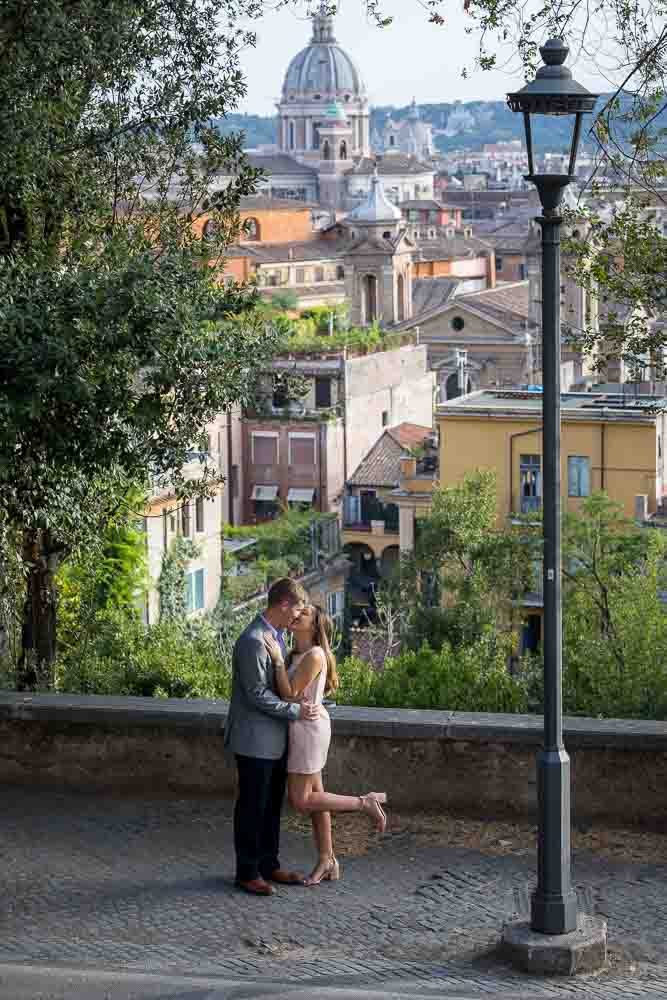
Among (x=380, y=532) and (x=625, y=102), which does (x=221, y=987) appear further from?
(x=380, y=532)

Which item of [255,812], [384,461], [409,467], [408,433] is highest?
[408,433]

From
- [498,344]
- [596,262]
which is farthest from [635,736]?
[498,344]

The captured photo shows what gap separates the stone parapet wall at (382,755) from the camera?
821 centimetres

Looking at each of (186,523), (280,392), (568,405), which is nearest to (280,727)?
(280,392)

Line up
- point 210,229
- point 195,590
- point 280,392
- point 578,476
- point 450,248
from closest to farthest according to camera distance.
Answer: point 280,392, point 210,229, point 578,476, point 195,590, point 450,248

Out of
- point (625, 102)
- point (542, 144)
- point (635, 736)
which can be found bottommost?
point (635, 736)

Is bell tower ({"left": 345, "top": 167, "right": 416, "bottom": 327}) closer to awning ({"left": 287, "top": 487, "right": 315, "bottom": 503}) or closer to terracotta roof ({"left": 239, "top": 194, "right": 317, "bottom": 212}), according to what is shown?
terracotta roof ({"left": 239, "top": 194, "right": 317, "bottom": 212})

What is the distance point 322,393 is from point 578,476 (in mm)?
24026

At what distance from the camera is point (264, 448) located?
70562 millimetres

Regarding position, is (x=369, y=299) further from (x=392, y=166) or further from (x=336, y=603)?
(x=392, y=166)

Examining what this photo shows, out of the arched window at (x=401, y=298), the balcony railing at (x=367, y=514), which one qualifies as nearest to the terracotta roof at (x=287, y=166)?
the arched window at (x=401, y=298)

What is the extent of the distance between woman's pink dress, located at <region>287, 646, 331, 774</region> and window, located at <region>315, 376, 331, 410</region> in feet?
204

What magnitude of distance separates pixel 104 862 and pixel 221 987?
1.65 metres

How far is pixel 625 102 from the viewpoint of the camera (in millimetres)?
10836
